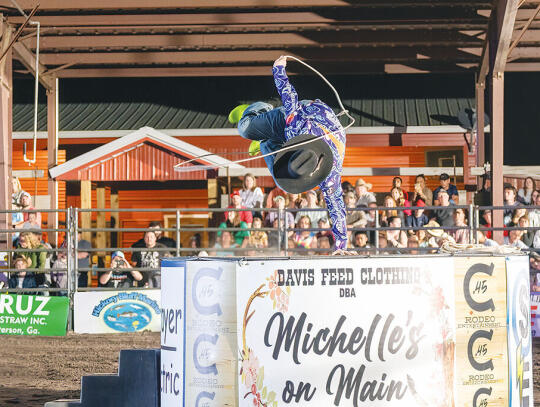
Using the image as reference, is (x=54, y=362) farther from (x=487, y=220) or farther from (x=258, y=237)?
(x=487, y=220)

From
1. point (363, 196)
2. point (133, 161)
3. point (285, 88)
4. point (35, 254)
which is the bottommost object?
point (35, 254)

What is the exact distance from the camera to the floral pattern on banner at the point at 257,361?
4.57 metres

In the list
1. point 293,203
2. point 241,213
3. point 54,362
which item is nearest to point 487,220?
point 293,203

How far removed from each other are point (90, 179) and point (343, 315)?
12.9 metres

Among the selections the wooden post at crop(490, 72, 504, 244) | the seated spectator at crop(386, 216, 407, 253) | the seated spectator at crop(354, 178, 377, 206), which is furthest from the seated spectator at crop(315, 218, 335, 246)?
the wooden post at crop(490, 72, 504, 244)

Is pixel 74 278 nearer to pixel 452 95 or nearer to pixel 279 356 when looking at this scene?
pixel 279 356

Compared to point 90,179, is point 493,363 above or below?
below

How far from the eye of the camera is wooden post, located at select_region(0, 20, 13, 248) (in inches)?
549

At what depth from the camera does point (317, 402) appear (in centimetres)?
455

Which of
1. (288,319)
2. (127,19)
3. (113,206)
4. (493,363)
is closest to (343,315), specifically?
(288,319)

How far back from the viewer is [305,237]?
13414mm

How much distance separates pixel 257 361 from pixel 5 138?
35.6 ft

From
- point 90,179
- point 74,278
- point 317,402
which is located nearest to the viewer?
point 317,402

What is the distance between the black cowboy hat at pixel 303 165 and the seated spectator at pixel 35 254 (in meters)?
8.28
